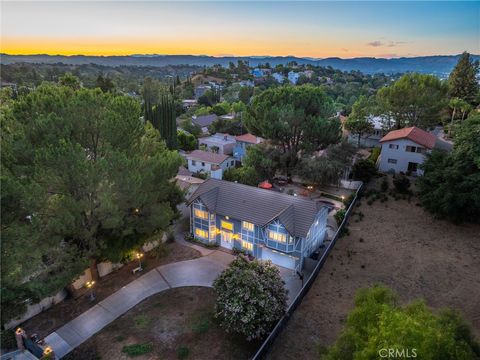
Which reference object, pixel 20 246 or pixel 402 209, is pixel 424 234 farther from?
pixel 20 246

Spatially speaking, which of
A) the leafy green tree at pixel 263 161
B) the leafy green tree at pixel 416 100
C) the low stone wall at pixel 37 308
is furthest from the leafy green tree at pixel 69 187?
the leafy green tree at pixel 416 100

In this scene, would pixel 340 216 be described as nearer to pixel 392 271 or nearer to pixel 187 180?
pixel 392 271

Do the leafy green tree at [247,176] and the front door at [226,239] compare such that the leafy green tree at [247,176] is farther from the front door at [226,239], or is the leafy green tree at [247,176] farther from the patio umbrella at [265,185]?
the front door at [226,239]

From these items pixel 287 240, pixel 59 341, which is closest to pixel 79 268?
pixel 59 341

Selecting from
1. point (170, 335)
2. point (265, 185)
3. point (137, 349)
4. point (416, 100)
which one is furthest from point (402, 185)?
point (137, 349)

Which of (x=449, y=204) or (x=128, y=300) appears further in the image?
(x=449, y=204)

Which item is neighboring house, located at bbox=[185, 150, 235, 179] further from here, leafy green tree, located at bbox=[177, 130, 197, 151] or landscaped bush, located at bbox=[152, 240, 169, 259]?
landscaped bush, located at bbox=[152, 240, 169, 259]
